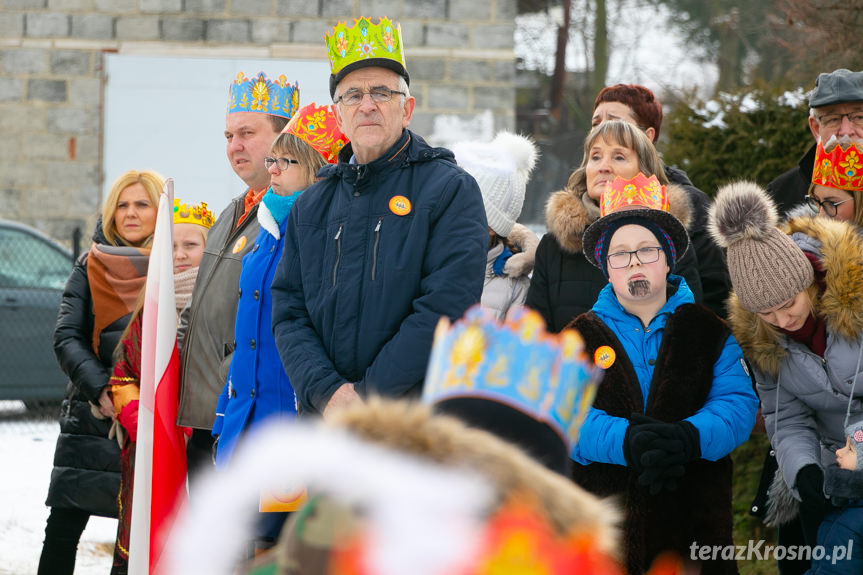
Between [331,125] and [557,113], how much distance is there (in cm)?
1618

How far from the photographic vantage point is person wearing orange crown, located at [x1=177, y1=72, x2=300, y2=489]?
3.67m

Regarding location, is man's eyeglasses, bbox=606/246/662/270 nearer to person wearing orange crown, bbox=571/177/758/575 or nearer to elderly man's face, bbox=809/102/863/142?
person wearing orange crown, bbox=571/177/758/575

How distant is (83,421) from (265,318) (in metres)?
1.35

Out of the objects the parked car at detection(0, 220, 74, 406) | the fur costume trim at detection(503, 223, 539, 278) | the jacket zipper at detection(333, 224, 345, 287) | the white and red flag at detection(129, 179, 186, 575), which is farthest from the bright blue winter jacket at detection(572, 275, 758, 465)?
the parked car at detection(0, 220, 74, 406)

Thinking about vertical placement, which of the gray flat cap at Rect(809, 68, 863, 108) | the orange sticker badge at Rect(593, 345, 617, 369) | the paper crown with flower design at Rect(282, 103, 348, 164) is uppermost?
the gray flat cap at Rect(809, 68, 863, 108)

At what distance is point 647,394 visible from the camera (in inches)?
122

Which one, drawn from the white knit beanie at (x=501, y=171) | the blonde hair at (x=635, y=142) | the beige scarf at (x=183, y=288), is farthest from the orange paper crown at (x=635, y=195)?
the beige scarf at (x=183, y=288)

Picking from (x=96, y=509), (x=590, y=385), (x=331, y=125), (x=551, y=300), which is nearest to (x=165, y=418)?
(x=96, y=509)

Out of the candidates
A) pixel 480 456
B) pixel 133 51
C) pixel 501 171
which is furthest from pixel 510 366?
pixel 133 51

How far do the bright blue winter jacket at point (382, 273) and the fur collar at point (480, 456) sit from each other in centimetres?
164

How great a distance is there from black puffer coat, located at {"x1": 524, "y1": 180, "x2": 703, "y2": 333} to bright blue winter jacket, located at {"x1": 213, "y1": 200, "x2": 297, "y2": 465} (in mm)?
893

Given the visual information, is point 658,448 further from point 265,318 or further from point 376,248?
point 265,318

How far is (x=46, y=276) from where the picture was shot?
9094 millimetres

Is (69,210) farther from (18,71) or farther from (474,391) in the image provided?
(474,391)
